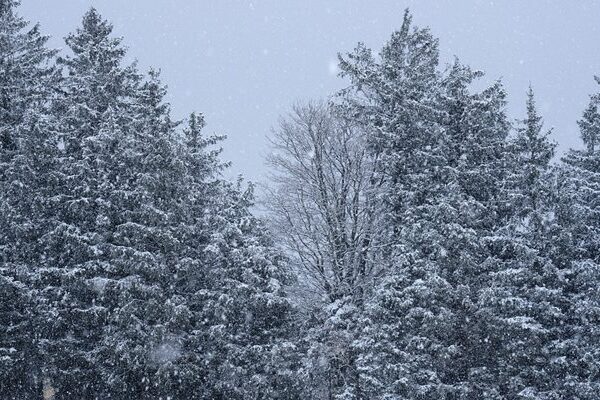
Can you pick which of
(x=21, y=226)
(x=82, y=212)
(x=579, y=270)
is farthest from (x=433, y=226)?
(x=21, y=226)

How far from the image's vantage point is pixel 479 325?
19938 millimetres

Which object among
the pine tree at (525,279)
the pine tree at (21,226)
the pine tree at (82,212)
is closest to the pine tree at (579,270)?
the pine tree at (525,279)

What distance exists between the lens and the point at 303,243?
2230 centimetres

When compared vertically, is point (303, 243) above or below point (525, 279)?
above

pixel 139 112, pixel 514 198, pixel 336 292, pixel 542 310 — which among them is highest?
pixel 139 112

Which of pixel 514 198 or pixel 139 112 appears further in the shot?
pixel 139 112

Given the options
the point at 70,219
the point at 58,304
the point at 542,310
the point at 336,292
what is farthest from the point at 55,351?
the point at 542,310

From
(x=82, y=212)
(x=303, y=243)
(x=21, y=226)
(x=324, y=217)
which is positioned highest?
(x=82, y=212)

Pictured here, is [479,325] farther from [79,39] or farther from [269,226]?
[79,39]

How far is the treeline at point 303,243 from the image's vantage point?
19500 mm

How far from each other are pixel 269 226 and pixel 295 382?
5431 millimetres

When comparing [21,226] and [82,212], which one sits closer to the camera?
[21,226]

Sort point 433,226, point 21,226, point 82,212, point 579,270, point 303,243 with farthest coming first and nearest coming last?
point 303,243 → point 433,226 → point 82,212 → point 579,270 → point 21,226

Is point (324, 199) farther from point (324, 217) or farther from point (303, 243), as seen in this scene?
point (303, 243)
